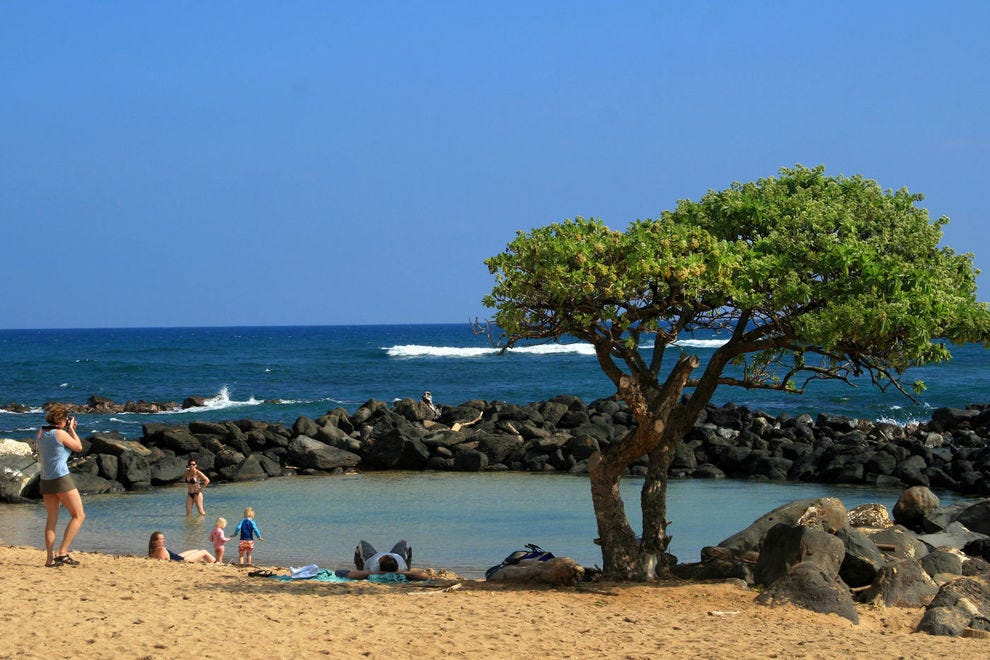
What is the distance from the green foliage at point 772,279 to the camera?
980 centimetres

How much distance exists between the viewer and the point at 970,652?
8.62 metres

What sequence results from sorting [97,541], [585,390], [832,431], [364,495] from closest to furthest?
[97,541] → [364,495] → [832,431] → [585,390]

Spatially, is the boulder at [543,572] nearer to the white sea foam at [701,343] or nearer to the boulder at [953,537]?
the boulder at [953,537]

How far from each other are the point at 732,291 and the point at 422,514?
9.65 m

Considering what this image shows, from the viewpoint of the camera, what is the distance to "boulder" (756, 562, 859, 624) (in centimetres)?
984

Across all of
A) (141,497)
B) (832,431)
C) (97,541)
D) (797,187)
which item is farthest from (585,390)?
(797,187)

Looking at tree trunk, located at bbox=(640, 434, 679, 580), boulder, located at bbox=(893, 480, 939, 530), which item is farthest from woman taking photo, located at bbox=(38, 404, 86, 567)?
boulder, located at bbox=(893, 480, 939, 530)

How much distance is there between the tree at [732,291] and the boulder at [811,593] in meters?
1.50

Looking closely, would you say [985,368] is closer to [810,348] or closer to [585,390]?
[585,390]

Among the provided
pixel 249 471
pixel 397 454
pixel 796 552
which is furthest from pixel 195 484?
pixel 796 552

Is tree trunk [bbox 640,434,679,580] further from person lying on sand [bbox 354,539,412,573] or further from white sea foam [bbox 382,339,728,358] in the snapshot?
white sea foam [bbox 382,339,728,358]

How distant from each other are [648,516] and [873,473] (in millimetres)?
12782

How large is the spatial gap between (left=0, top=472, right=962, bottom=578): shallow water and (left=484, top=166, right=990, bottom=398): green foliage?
166 inches

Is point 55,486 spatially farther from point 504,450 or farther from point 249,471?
point 504,450
